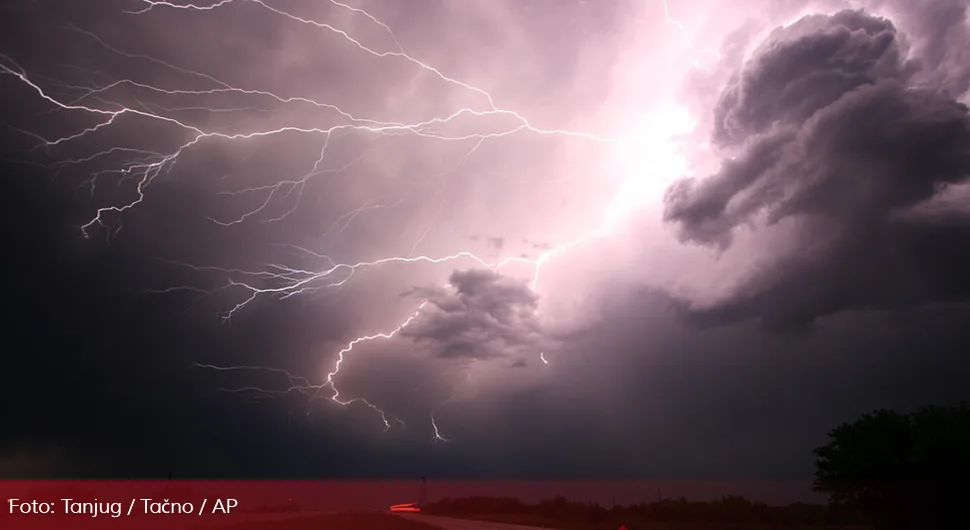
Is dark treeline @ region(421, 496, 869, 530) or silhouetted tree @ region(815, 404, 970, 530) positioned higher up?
silhouetted tree @ region(815, 404, 970, 530)

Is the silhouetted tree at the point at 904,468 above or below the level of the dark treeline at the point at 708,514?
above

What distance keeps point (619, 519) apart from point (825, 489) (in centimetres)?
1277

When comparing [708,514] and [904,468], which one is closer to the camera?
[904,468]

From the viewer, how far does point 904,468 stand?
21328 mm

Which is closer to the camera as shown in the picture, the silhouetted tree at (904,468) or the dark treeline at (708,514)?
the silhouetted tree at (904,468)

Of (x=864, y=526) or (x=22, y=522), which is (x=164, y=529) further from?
(x=864, y=526)

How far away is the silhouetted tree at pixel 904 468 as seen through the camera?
62.7 ft

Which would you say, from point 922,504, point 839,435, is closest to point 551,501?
point 839,435

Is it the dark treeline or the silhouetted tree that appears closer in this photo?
the silhouetted tree

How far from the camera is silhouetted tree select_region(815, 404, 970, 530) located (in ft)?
62.7

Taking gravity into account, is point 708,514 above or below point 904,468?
below

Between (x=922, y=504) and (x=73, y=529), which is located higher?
(x=922, y=504)

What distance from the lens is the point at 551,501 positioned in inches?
1737

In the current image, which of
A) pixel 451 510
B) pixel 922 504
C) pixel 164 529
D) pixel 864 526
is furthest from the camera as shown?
pixel 451 510
